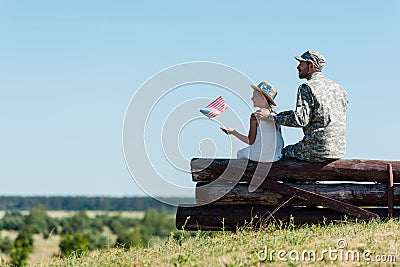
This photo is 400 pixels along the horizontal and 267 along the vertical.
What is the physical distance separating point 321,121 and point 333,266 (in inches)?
152

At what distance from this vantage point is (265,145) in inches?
496

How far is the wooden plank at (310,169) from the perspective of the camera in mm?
12500

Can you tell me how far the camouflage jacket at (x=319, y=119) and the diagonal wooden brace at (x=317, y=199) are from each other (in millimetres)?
525

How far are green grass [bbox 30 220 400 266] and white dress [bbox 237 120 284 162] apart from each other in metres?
1.13

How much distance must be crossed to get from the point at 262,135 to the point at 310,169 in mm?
905

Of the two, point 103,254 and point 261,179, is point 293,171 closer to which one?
point 261,179

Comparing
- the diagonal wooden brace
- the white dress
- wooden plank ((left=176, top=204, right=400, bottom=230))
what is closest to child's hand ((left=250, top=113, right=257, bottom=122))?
the white dress

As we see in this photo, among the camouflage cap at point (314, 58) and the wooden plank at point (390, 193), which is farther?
the camouflage cap at point (314, 58)

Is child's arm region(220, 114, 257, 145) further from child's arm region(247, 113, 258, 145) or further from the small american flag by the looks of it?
the small american flag

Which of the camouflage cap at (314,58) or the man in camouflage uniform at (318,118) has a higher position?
the camouflage cap at (314,58)

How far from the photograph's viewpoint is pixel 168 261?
9.44 m

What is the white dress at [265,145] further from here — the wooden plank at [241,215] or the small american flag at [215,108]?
the wooden plank at [241,215]

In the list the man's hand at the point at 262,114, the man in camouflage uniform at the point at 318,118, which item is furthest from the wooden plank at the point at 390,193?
the man's hand at the point at 262,114

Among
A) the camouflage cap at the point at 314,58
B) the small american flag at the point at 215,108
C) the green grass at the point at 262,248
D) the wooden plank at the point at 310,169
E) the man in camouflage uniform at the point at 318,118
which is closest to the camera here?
the green grass at the point at 262,248
